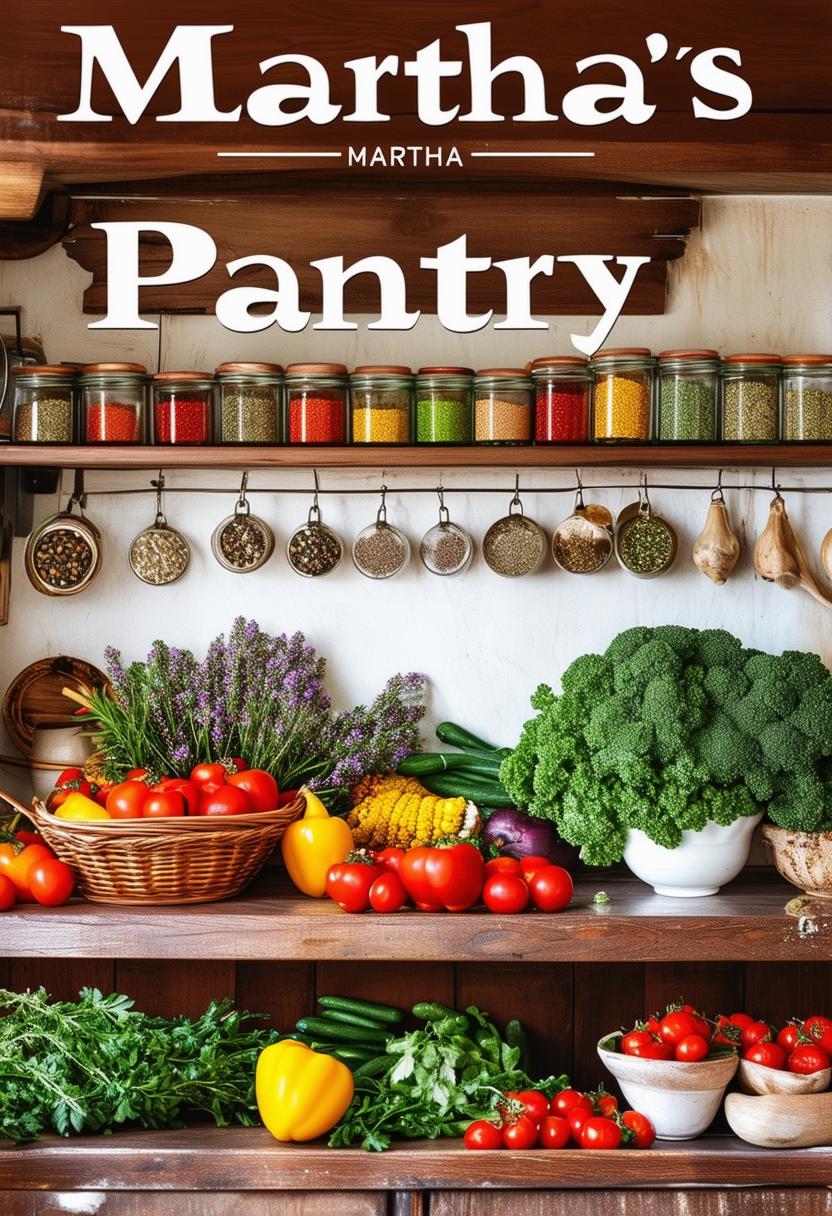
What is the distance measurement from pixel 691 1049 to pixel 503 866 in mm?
419

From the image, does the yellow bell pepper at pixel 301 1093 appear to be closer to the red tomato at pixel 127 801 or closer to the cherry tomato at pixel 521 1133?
the cherry tomato at pixel 521 1133

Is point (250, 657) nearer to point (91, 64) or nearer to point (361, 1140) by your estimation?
point (361, 1140)

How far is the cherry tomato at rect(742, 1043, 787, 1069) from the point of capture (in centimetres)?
214

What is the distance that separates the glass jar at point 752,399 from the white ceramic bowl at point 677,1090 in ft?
3.45

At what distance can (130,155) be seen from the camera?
2225 mm

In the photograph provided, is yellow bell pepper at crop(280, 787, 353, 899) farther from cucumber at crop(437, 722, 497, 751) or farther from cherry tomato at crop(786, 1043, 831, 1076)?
cherry tomato at crop(786, 1043, 831, 1076)

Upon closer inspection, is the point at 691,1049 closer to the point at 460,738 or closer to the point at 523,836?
the point at 523,836

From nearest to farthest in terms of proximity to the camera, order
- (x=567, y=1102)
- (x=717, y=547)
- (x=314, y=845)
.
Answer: (x=567, y=1102) → (x=314, y=845) → (x=717, y=547)

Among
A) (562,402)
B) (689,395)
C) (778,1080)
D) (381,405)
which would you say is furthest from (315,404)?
(778,1080)

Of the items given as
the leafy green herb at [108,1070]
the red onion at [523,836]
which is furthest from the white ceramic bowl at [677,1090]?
the leafy green herb at [108,1070]

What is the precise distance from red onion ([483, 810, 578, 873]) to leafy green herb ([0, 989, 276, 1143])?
1.83 ft

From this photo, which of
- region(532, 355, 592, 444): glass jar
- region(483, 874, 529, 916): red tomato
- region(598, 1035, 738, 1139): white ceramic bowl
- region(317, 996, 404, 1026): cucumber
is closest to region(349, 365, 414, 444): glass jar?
region(532, 355, 592, 444): glass jar

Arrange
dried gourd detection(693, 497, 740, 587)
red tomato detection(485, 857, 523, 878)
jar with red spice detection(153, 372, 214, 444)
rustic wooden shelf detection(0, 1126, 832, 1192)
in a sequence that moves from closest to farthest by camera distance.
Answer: rustic wooden shelf detection(0, 1126, 832, 1192)
red tomato detection(485, 857, 523, 878)
jar with red spice detection(153, 372, 214, 444)
dried gourd detection(693, 497, 740, 587)

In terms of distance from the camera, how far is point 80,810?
85.9 inches
